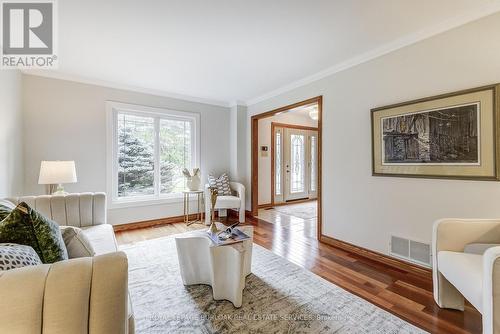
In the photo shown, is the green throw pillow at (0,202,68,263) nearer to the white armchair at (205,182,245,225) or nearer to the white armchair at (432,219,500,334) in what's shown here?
the white armchair at (432,219,500,334)

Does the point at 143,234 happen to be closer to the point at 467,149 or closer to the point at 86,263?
the point at 86,263

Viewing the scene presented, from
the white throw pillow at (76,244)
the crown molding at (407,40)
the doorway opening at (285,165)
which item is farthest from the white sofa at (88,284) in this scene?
the doorway opening at (285,165)

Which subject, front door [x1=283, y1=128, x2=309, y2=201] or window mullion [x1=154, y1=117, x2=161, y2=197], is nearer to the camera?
window mullion [x1=154, y1=117, x2=161, y2=197]

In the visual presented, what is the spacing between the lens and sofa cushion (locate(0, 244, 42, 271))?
0.76m

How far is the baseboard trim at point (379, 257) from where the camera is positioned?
2195 millimetres

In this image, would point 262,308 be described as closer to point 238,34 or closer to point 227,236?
point 227,236

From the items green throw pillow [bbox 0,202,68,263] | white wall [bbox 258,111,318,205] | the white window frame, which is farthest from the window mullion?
green throw pillow [bbox 0,202,68,263]

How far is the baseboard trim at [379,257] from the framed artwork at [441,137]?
0.90 metres

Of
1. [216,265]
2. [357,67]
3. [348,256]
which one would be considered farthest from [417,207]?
[216,265]

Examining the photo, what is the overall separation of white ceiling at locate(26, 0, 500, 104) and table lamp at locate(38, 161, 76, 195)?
1.30 meters

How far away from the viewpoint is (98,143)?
3.49 metres

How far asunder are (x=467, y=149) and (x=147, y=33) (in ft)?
10.2

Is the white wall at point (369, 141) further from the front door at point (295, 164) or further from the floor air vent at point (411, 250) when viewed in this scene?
the front door at point (295, 164)

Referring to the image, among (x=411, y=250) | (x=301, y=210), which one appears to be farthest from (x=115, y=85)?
(x=411, y=250)
